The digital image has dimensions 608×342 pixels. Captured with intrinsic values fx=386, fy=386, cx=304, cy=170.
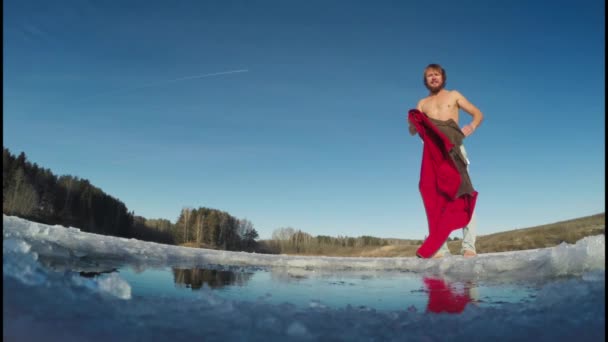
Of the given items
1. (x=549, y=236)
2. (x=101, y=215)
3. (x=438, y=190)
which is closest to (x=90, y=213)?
(x=101, y=215)

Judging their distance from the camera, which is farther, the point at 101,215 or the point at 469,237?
the point at 101,215

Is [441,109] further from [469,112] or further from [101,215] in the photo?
[101,215]

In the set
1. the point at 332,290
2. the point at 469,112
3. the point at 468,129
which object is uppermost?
the point at 469,112

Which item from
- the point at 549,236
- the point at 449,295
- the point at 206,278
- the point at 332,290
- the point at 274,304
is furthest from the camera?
the point at 549,236

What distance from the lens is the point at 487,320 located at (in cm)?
193

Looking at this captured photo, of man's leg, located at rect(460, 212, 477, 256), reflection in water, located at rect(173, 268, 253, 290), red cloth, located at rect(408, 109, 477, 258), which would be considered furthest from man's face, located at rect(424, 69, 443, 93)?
reflection in water, located at rect(173, 268, 253, 290)

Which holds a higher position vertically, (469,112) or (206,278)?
(469,112)

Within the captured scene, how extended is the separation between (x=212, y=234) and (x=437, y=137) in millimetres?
71319

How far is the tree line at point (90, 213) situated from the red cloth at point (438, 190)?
187ft

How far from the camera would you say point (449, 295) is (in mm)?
2895

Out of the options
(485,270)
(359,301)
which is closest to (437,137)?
(485,270)

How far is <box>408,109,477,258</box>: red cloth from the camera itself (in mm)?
5852

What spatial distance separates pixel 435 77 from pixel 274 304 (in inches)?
205

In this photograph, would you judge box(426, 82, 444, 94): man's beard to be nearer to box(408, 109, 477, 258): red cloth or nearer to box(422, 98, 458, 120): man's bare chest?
box(422, 98, 458, 120): man's bare chest
